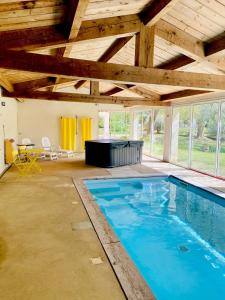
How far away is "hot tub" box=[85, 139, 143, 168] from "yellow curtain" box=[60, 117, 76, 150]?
106 inches

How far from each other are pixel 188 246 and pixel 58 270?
1845mm

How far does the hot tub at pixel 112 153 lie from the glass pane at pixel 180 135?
1456 mm

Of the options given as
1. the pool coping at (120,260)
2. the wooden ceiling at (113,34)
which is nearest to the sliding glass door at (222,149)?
the wooden ceiling at (113,34)

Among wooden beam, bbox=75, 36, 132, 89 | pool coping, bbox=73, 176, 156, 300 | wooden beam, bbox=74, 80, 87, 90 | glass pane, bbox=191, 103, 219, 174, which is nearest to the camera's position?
pool coping, bbox=73, 176, 156, 300

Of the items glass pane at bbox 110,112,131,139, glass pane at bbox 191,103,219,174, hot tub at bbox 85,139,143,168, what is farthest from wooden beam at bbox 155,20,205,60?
glass pane at bbox 110,112,131,139

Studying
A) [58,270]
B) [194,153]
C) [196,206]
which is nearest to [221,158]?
[194,153]

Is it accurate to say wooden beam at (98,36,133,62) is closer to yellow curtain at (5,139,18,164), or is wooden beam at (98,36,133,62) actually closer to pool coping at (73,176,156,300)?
pool coping at (73,176,156,300)

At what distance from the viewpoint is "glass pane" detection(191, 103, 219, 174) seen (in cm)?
635

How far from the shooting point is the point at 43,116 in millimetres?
9781

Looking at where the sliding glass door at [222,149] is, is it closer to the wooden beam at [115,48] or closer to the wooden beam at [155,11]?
the wooden beam at [115,48]

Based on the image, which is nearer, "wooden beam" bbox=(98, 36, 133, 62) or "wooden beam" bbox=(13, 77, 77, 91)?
"wooden beam" bbox=(98, 36, 133, 62)

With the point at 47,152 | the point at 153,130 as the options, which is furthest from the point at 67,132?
the point at 153,130

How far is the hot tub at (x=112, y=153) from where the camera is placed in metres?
7.10

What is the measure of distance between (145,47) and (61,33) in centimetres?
130
